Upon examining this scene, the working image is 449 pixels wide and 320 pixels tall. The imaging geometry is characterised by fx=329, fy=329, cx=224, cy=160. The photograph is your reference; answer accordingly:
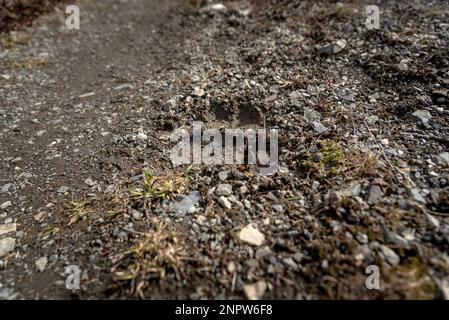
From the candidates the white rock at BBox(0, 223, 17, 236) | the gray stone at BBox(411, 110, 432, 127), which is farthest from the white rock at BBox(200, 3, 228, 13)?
the white rock at BBox(0, 223, 17, 236)

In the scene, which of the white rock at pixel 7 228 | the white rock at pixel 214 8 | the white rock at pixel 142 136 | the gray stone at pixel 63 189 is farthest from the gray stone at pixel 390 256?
the white rock at pixel 214 8

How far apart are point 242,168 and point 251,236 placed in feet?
3.18

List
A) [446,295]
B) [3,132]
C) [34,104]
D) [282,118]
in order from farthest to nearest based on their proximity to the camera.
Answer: [34,104]
[3,132]
[282,118]
[446,295]

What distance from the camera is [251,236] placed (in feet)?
10.8

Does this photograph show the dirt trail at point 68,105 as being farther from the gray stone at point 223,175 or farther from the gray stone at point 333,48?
the gray stone at point 333,48

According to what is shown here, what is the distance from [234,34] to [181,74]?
1780mm

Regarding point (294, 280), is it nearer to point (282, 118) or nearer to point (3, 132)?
point (282, 118)

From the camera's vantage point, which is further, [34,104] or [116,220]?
[34,104]

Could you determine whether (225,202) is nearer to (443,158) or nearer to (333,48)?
(443,158)

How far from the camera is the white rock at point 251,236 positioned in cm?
324

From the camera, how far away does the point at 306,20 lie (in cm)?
669

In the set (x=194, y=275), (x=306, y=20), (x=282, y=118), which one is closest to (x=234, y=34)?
(x=306, y=20)
